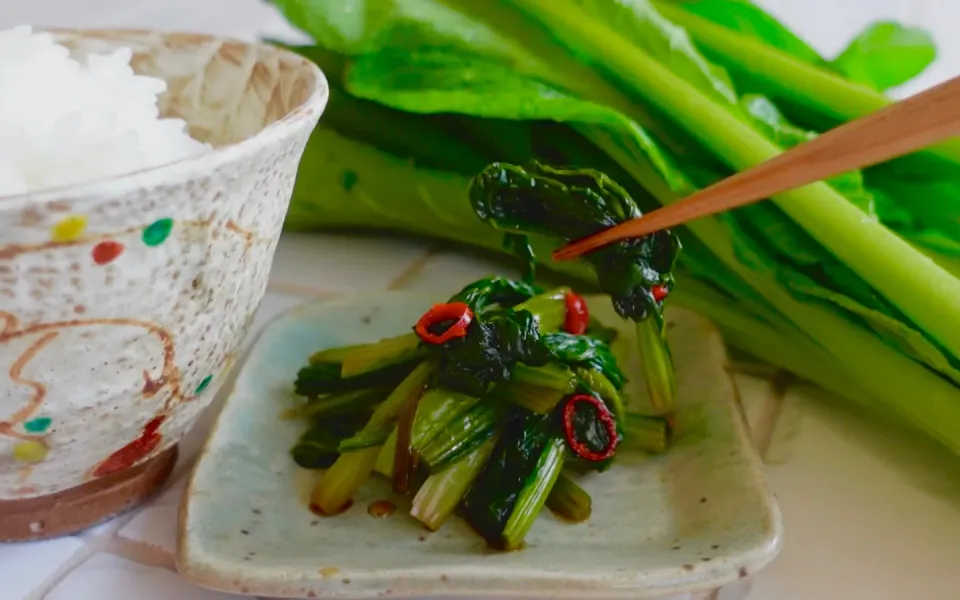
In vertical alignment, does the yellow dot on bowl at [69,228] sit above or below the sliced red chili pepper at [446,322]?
above

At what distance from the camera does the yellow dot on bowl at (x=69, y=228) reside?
40cm

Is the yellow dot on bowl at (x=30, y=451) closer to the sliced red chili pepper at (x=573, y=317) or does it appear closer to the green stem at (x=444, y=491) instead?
the green stem at (x=444, y=491)

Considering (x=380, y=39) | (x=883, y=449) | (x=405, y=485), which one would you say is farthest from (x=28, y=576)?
(x=883, y=449)

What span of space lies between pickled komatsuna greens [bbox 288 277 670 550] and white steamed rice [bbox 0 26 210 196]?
21 centimetres

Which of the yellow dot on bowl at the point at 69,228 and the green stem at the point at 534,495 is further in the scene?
the green stem at the point at 534,495

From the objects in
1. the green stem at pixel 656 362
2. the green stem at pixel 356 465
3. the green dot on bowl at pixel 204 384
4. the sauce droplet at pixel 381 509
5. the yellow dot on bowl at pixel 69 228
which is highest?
the yellow dot on bowl at pixel 69 228

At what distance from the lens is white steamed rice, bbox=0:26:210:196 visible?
497mm

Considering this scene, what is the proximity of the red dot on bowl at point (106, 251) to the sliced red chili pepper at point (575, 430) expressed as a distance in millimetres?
302

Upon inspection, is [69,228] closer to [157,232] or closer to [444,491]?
[157,232]

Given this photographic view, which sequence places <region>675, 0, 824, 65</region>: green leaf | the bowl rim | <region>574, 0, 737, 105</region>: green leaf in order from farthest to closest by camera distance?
<region>675, 0, 824, 65</region>: green leaf, <region>574, 0, 737, 105</region>: green leaf, the bowl rim

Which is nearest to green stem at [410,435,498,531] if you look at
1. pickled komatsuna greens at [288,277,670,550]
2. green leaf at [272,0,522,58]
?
pickled komatsuna greens at [288,277,670,550]

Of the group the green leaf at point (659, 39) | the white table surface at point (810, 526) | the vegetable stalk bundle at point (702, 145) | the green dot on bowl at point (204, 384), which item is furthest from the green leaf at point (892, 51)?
the green dot on bowl at point (204, 384)

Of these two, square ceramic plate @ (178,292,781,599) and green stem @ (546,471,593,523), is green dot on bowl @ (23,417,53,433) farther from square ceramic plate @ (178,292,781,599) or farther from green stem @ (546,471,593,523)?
green stem @ (546,471,593,523)

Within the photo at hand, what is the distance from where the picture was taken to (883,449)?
2.22ft
